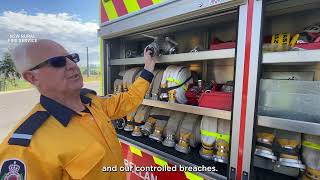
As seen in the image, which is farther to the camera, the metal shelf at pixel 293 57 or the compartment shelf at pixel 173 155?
the compartment shelf at pixel 173 155

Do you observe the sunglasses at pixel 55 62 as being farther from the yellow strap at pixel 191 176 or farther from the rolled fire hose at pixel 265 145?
the rolled fire hose at pixel 265 145

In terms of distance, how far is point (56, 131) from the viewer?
1065 millimetres

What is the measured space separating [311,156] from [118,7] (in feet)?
5.56

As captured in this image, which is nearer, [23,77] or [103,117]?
[23,77]

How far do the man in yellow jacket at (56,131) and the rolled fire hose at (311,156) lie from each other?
99 cm

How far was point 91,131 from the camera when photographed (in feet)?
3.88

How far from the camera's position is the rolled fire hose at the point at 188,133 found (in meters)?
1.58

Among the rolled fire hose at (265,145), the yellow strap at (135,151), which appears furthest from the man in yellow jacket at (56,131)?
the rolled fire hose at (265,145)

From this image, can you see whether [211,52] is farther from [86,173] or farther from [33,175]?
[33,175]

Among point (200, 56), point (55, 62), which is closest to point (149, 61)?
point (200, 56)

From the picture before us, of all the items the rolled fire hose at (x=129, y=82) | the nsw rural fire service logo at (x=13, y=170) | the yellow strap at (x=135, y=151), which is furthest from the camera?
the rolled fire hose at (x=129, y=82)

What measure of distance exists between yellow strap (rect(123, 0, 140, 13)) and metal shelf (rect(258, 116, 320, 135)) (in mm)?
1171

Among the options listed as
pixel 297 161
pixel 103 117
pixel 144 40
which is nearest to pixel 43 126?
pixel 103 117

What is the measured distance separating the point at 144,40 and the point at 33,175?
168 centimetres
